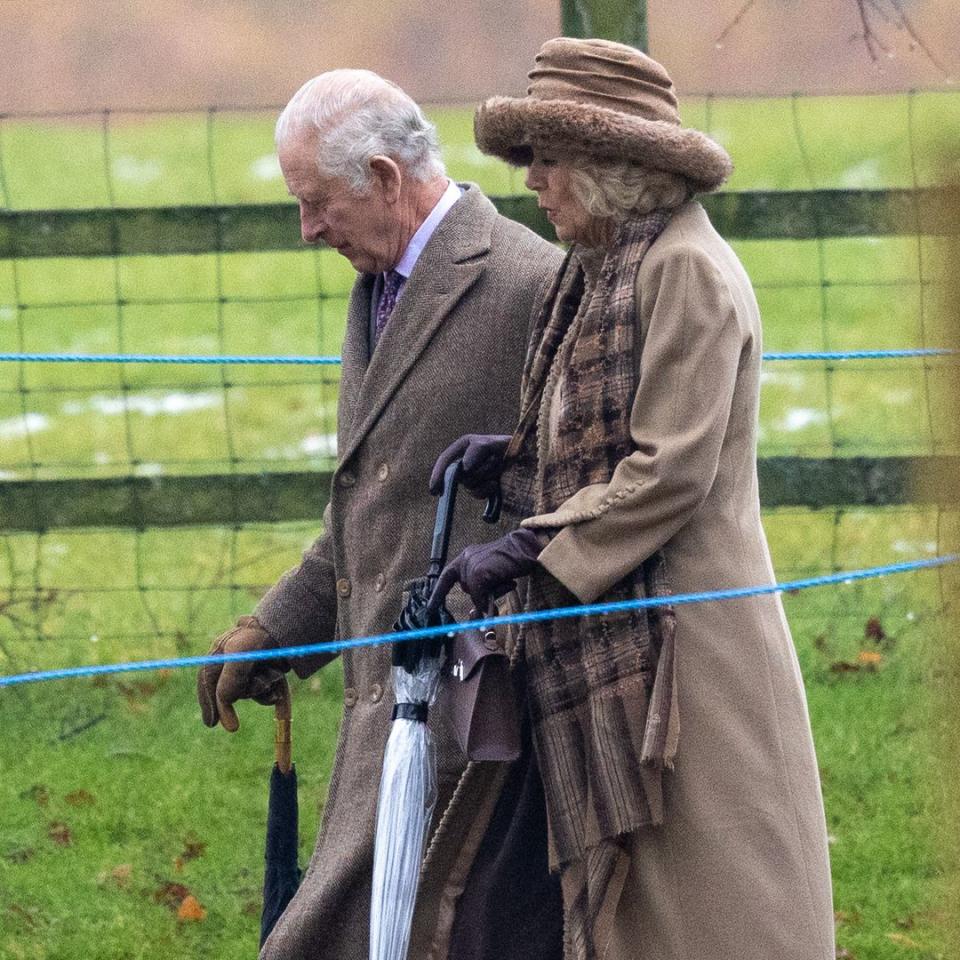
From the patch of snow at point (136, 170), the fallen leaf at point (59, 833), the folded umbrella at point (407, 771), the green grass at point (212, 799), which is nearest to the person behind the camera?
the folded umbrella at point (407, 771)

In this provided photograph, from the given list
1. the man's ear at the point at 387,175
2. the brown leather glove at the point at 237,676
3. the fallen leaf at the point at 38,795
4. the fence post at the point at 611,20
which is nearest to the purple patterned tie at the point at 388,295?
the man's ear at the point at 387,175

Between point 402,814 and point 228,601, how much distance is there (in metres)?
3.23

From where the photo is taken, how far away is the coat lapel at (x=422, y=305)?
11.6 feet

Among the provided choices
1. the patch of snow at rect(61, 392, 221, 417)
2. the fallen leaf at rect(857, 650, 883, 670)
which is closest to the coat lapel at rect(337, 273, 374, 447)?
the fallen leaf at rect(857, 650, 883, 670)

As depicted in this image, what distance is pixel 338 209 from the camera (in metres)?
3.52

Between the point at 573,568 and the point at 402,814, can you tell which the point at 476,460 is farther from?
the point at 402,814

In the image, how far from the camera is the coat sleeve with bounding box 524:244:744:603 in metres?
3.02

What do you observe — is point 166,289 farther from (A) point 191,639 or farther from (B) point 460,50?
(B) point 460,50

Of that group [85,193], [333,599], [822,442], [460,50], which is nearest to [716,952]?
[333,599]

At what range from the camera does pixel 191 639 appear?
6.14m

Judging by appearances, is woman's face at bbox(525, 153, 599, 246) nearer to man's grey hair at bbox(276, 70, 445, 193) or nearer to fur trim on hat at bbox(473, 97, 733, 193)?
fur trim on hat at bbox(473, 97, 733, 193)

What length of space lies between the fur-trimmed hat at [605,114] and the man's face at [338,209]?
1.07 ft

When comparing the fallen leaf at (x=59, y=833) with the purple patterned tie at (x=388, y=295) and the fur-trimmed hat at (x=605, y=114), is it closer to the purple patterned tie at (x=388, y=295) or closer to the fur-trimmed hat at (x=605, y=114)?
the purple patterned tie at (x=388, y=295)

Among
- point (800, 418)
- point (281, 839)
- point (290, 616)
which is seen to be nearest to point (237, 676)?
point (290, 616)
